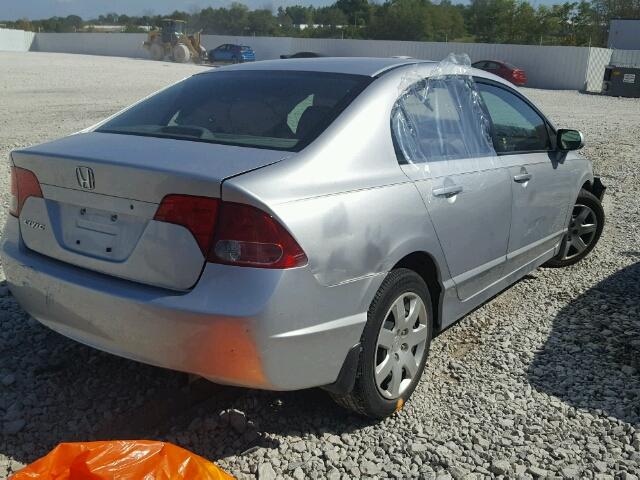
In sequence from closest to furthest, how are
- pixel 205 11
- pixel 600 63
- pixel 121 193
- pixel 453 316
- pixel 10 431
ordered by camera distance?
pixel 121 193, pixel 10 431, pixel 453 316, pixel 600 63, pixel 205 11

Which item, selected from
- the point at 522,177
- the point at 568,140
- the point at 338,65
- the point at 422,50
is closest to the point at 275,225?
the point at 338,65

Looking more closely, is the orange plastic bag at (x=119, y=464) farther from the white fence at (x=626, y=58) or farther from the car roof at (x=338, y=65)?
the white fence at (x=626, y=58)

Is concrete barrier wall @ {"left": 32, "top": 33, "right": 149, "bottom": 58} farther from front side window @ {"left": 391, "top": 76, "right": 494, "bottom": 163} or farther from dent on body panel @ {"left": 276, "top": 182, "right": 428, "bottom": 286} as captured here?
dent on body panel @ {"left": 276, "top": 182, "right": 428, "bottom": 286}

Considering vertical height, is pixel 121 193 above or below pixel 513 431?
above

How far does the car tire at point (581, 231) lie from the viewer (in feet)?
18.3

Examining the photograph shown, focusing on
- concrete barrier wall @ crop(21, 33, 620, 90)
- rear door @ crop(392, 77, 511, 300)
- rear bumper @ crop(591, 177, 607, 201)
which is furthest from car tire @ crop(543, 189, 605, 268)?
concrete barrier wall @ crop(21, 33, 620, 90)

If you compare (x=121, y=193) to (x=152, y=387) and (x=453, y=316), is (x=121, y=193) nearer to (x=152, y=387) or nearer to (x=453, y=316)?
(x=152, y=387)

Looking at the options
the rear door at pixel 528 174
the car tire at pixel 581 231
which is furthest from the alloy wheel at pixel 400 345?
the car tire at pixel 581 231

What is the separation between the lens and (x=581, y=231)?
567 cm

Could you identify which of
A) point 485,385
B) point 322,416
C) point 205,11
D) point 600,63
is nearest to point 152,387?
point 322,416

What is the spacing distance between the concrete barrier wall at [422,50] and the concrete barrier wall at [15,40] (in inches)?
146

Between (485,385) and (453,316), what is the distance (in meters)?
0.40

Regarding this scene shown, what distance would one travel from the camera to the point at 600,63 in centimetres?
3725

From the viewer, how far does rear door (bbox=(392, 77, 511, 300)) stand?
340 cm
